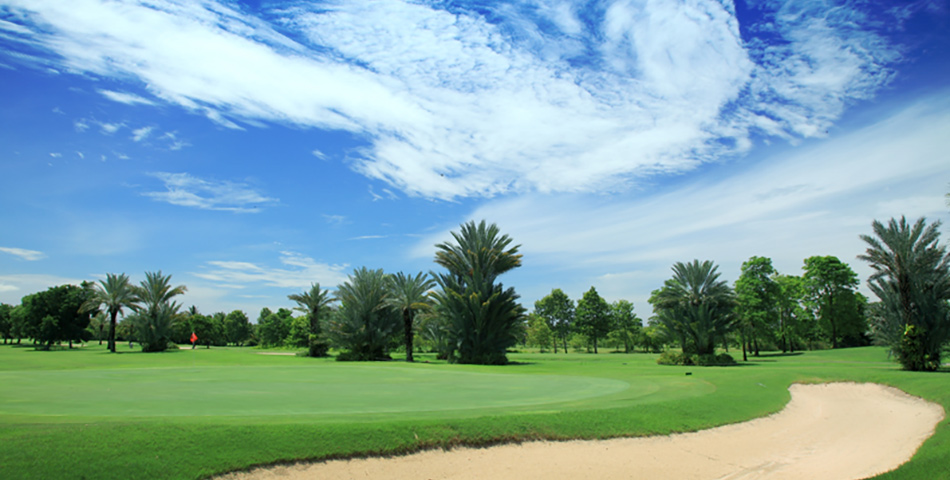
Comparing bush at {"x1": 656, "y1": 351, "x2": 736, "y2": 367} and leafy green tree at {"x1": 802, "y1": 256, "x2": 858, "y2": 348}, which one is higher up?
leafy green tree at {"x1": 802, "y1": 256, "x2": 858, "y2": 348}

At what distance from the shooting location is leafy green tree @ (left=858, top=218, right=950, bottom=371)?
1138 inches

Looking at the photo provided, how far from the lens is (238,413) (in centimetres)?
1200

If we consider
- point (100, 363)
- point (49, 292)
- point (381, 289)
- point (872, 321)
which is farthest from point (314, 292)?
point (872, 321)

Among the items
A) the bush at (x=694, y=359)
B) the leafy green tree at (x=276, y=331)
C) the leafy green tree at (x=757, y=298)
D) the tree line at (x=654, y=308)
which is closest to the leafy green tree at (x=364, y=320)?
the tree line at (x=654, y=308)

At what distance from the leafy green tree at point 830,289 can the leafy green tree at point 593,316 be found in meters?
39.5

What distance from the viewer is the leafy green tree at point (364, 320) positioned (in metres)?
49.4

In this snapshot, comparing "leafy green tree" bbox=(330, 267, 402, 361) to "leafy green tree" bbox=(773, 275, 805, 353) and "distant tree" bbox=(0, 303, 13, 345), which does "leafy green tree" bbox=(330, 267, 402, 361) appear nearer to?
"leafy green tree" bbox=(773, 275, 805, 353)

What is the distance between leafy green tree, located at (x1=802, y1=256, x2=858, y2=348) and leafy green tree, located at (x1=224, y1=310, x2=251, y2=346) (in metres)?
128

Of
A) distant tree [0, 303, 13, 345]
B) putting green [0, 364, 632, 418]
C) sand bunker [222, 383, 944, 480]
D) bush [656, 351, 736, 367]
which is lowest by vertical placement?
bush [656, 351, 736, 367]

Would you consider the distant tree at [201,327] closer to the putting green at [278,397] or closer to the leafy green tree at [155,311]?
the leafy green tree at [155,311]

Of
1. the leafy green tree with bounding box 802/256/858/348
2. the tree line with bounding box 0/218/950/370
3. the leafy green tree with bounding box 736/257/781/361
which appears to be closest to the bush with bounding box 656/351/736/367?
the tree line with bounding box 0/218/950/370

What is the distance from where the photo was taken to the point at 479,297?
134 feet

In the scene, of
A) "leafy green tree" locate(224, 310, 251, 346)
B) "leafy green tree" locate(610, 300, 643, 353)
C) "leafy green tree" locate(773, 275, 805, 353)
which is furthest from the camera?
"leafy green tree" locate(224, 310, 251, 346)

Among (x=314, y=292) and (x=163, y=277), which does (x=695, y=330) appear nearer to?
(x=314, y=292)
